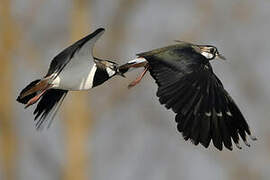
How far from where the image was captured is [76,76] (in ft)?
33.3

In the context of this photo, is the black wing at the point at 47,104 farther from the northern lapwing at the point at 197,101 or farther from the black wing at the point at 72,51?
the northern lapwing at the point at 197,101

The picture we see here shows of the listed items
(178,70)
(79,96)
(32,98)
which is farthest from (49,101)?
(79,96)

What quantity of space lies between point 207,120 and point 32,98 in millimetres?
1510

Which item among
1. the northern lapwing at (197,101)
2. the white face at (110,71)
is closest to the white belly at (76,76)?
the white face at (110,71)

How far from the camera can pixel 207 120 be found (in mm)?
9719

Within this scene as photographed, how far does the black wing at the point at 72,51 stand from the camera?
31.7ft

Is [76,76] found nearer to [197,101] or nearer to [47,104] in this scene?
[47,104]

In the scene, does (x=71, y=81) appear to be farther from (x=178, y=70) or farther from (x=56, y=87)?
(x=178, y=70)

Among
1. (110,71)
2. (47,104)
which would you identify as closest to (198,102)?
(110,71)

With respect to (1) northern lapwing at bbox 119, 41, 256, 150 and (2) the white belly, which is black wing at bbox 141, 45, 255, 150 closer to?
(1) northern lapwing at bbox 119, 41, 256, 150

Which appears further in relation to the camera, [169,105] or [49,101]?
[49,101]

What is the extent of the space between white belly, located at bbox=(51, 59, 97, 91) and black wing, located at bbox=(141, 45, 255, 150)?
55 centimetres

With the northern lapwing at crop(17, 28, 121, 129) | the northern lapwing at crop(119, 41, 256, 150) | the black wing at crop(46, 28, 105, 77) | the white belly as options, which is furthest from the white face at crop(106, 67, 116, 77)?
the northern lapwing at crop(119, 41, 256, 150)

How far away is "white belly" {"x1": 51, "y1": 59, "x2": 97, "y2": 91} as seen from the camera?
10.1m
